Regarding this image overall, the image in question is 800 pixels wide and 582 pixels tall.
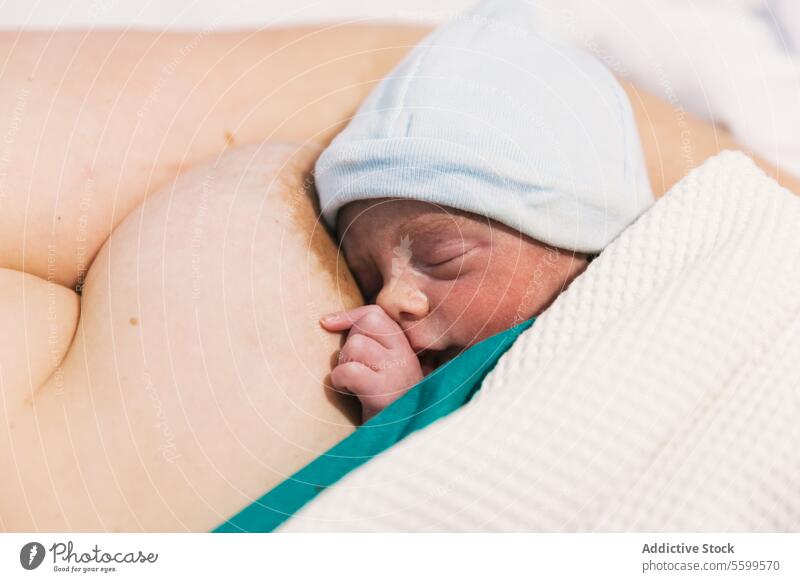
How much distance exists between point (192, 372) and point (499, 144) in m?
0.31

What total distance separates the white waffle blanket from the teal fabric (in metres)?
0.03

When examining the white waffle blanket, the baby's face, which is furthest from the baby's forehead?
the white waffle blanket

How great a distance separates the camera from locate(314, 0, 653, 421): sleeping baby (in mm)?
568

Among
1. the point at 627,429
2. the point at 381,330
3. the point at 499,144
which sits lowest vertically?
the point at 627,429

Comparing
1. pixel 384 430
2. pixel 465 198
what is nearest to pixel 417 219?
pixel 465 198

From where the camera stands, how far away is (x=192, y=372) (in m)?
0.54

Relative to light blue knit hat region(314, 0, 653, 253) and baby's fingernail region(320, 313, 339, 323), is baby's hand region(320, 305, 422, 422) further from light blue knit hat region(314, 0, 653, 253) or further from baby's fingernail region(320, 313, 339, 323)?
light blue knit hat region(314, 0, 653, 253)

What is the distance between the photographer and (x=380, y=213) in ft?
1.94

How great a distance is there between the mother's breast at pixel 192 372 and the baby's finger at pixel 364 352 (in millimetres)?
19

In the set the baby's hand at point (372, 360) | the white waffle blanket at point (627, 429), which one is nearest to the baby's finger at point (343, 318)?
the baby's hand at point (372, 360)

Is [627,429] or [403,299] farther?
[403,299]

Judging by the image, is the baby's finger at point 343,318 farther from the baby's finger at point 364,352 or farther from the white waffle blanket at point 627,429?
the white waffle blanket at point 627,429

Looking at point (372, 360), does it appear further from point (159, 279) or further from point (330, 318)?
point (159, 279)
